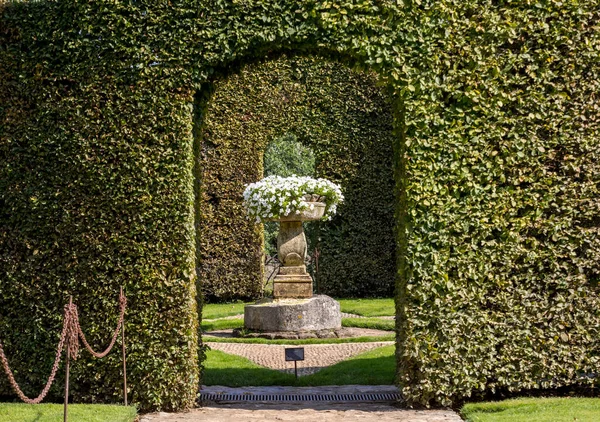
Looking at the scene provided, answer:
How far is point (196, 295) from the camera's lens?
24.6 feet

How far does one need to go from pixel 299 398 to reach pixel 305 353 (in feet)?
9.36

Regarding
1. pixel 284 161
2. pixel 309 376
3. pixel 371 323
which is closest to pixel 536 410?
pixel 309 376

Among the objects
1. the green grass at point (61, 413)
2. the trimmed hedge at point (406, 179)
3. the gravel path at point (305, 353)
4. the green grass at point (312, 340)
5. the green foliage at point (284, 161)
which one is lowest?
the gravel path at point (305, 353)

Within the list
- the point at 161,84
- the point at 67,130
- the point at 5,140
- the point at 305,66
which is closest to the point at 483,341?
the point at 161,84

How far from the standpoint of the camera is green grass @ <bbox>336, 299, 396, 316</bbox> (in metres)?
14.5

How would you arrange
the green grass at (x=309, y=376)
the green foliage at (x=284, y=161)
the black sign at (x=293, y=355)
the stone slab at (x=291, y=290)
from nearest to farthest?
the black sign at (x=293, y=355)
the green grass at (x=309, y=376)
the stone slab at (x=291, y=290)
the green foliage at (x=284, y=161)

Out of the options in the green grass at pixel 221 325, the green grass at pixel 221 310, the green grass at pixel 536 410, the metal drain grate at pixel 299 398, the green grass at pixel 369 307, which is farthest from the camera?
the green grass at pixel 221 310

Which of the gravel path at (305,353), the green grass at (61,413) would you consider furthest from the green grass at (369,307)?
the green grass at (61,413)

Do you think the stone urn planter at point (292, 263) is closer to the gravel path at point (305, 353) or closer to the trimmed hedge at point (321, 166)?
the gravel path at point (305, 353)

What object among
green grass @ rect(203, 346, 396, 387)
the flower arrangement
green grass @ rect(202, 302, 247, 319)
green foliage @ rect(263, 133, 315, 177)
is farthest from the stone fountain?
green foliage @ rect(263, 133, 315, 177)

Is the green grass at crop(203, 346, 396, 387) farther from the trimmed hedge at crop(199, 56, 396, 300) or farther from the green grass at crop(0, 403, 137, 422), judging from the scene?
the trimmed hedge at crop(199, 56, 396, 300)

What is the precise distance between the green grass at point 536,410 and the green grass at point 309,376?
7.00ft

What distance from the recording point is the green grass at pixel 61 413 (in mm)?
6039

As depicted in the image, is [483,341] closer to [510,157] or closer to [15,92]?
[510,157]
